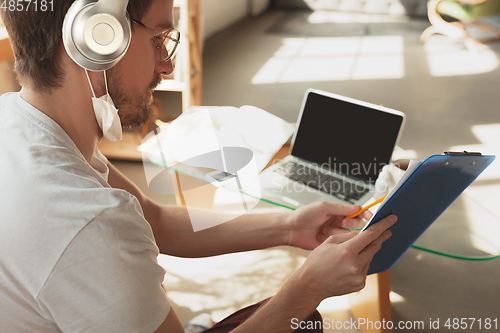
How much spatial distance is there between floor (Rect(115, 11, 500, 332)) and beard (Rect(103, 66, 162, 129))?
880mm

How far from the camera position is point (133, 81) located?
972mm

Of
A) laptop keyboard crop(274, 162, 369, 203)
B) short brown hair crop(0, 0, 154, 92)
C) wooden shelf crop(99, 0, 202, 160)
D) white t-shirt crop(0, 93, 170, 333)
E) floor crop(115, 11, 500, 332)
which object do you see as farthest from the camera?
wooden shelf crop(99, 0, 202, 160)

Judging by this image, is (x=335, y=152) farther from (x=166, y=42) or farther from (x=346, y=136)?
(x=166, y=42)

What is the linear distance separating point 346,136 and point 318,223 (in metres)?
0.57

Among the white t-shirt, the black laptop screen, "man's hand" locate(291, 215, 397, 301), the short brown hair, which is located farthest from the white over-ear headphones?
the black laptop screen

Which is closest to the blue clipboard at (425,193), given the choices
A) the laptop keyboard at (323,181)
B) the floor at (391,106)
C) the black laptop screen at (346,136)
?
the floor at (391,106)

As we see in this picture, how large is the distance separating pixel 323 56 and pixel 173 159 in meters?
4.36

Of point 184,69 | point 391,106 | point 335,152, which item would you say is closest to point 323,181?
point 335,152

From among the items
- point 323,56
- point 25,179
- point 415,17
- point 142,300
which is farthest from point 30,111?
point 415,17

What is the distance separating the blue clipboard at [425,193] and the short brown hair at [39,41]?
0.69 metres

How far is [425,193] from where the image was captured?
944 mm

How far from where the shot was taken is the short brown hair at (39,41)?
0.83m

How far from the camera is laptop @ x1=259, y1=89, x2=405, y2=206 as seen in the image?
1589mm

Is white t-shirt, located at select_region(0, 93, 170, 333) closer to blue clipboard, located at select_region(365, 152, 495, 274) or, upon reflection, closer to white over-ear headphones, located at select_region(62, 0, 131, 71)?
white over-ear headphones, located at select_region(62, 0, 131, 71)
